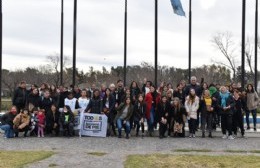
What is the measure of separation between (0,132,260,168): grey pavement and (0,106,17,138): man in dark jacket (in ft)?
1.41

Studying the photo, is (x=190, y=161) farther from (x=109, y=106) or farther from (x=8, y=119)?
(x=8, y=119)

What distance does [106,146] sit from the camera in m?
13.6

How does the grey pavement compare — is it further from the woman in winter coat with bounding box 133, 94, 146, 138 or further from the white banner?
the woman in winter coat with bounding box 133, 94, 146, 138

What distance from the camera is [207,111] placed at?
15648 millimetres

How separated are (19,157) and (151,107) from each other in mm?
5951

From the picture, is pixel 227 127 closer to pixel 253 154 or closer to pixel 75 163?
pixel 253 154

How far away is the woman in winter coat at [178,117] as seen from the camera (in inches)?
614

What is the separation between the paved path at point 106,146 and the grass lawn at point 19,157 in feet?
0.92

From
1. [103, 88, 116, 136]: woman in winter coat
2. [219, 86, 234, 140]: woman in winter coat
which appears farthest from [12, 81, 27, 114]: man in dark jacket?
[219, 86, 234, 140]: woman in winter coat

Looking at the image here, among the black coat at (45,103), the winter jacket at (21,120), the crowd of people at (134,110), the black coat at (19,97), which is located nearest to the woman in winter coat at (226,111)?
the crowd of people at (134,110)

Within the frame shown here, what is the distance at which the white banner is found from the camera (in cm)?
1598

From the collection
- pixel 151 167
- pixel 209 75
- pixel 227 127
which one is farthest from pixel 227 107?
pixel 209 75

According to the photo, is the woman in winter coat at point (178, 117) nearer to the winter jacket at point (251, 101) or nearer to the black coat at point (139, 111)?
the black coat at point (139, 111)

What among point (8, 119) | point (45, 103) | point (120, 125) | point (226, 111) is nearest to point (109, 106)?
point (120, 125)
